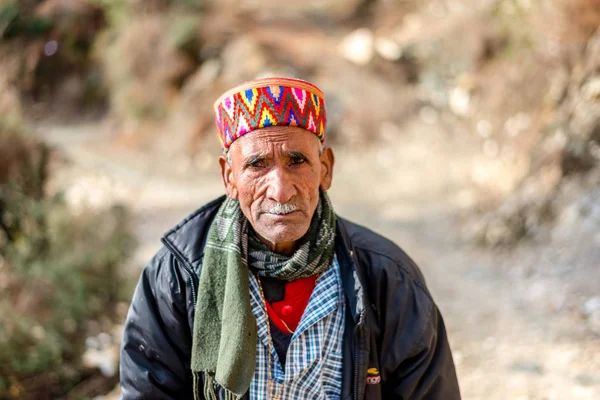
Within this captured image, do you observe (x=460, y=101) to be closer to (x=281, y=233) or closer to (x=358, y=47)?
(x=358, y=47)

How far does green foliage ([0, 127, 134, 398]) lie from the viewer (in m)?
3.79

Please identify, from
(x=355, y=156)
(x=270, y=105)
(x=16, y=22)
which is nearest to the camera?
(x=270, y=105)

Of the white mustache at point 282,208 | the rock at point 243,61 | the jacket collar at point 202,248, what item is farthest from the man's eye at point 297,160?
the rock at point 243,61

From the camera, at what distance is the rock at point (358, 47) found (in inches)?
436

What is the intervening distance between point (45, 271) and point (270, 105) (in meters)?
3.05

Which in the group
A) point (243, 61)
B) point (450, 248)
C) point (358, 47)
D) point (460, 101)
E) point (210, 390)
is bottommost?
point (210, 390)

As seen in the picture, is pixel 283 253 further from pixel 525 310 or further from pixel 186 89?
pixel 186 89

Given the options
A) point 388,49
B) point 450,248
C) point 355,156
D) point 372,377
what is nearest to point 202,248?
point 372,377

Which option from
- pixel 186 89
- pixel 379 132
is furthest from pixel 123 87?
pixel 379 132

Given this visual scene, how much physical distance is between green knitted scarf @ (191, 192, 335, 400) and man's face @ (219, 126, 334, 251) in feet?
0.21

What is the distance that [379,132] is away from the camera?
9.69 m

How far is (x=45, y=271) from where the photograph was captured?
4109 millimetres

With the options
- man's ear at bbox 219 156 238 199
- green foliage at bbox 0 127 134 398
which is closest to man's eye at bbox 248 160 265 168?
man's ear at bbox 219 156 238 199

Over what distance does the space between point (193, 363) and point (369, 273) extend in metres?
0.61
